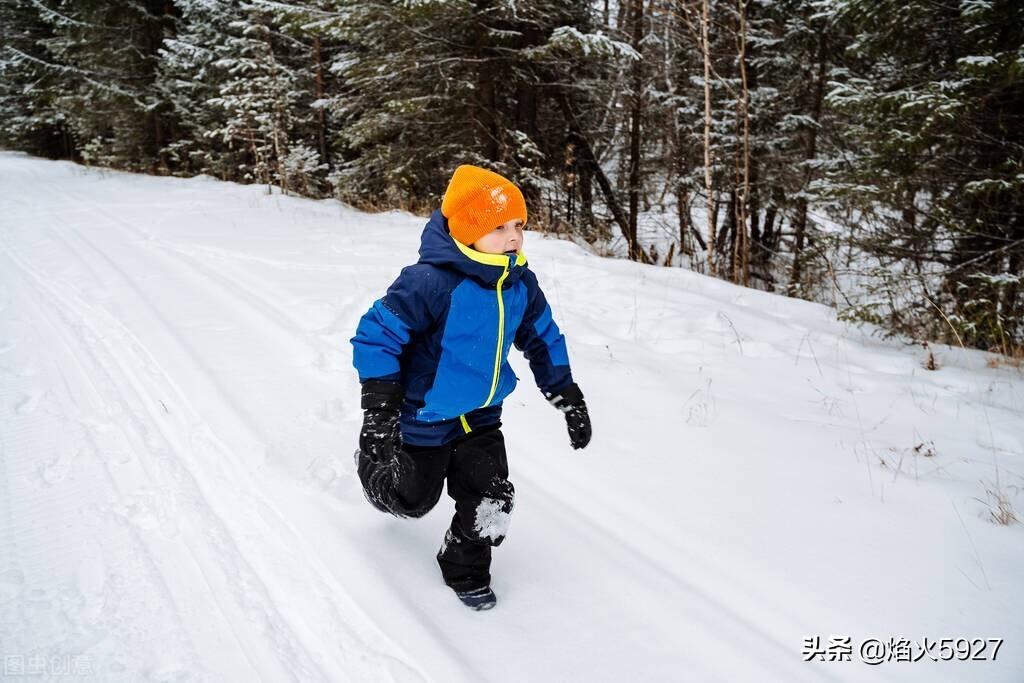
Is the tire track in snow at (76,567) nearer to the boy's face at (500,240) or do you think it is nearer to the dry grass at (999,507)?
the boy's face at (500,240)

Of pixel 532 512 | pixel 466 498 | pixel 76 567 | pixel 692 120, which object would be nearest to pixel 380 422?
pixel 466 498

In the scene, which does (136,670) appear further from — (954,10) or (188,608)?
(954,10)

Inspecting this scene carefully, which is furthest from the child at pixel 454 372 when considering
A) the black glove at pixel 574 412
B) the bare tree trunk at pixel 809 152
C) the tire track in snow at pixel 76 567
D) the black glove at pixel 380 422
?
the bare tree trunk at pixel 809 152

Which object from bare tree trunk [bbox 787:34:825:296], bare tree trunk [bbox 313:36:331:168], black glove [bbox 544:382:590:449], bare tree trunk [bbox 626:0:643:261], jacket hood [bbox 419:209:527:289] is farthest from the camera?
bare tree trunk [bbox 313:36:331:168]

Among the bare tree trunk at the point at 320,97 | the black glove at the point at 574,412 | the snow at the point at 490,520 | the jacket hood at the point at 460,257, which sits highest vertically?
→ the bare tree trunk at the point at 320,97

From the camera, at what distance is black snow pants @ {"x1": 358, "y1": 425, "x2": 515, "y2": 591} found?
7.68 feet

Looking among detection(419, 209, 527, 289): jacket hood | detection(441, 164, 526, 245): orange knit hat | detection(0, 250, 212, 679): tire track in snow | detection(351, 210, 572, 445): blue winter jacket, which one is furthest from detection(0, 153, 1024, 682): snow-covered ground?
detection(441, 164, 526, 245): orange knit hat

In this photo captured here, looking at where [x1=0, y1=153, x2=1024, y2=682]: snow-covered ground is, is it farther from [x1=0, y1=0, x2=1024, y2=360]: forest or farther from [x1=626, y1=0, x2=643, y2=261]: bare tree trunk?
[x1=626, y1=0, x2=643, y2=261]: bare tree trunk

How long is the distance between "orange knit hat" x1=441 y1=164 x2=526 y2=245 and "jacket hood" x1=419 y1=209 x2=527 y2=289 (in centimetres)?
5

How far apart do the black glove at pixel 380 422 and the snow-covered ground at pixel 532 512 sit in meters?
0.66

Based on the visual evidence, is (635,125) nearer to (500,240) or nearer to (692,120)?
(692,120)

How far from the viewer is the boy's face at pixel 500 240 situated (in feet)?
7.39

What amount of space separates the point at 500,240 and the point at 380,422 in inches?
32.1

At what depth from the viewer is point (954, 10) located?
6383mm
